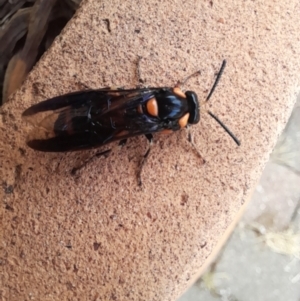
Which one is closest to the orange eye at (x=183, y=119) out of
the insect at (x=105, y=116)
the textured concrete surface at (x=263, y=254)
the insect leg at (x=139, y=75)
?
the insect at (x=105, y=116)

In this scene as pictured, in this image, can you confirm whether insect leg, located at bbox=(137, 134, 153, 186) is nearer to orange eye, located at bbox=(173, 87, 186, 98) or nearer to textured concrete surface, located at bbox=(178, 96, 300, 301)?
orange eye, located at bbox=(173, 87, 186, 98)

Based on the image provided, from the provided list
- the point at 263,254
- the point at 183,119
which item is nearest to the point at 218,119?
the point at 183,119

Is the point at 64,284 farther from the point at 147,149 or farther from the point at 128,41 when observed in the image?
the point at 128,41

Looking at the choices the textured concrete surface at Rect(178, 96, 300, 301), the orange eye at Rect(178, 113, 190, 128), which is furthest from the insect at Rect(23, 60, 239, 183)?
the textured concrete surface at Rect(178, 96, 300, 301)

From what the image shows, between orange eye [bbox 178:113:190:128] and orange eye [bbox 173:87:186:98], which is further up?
orange eye [bbox 173:87:186:98]

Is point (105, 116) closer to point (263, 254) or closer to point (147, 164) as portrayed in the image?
point (147, 164)

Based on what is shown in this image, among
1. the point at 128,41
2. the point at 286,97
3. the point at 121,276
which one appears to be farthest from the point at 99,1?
the point at 121,276
